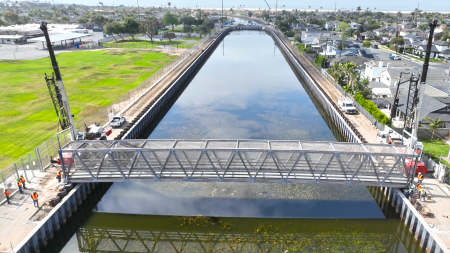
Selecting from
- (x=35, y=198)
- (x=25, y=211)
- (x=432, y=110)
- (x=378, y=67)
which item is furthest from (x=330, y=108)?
(x=25, y=211)

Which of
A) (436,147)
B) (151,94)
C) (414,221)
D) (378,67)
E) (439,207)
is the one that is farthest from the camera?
(378,67)

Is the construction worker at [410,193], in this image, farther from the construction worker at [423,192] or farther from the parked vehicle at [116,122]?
the parked vehicle at [116,122]

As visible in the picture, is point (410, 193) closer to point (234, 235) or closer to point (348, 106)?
point (234, 235)

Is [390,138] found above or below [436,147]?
above

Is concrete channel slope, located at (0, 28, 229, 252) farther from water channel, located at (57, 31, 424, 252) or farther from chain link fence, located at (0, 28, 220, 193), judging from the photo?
water channel, located at (57, 31, 424, 252)

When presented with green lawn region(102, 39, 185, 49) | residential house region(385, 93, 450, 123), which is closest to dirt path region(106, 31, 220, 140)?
green lawn region(102, 39, 185, 49)

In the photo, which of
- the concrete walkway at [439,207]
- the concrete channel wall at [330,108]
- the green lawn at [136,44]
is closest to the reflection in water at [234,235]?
the concrete walkway at [439,207]
